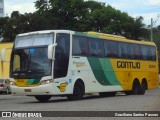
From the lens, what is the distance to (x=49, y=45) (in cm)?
2122

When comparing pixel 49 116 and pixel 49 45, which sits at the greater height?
pixel 49 45

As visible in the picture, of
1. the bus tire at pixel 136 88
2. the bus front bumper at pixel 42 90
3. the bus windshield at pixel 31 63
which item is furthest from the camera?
the bus tire at pixel 136 88

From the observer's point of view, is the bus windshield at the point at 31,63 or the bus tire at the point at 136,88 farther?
the bus tire at the point at 136,88

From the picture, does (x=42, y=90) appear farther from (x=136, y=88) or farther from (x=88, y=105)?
(x=136, y=88)

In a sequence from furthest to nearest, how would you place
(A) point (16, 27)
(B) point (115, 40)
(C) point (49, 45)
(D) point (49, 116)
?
(A) point (16, 27) < (B) point (115, 40) < (C) point (49, 45) < (D) point (49, 116)

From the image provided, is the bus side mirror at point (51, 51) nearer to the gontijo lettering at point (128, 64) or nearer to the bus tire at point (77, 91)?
the bus tire at point (77, 91)

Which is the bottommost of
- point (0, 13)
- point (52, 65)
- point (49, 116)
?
point (49, 116)

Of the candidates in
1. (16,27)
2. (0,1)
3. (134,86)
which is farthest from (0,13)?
(134,86)

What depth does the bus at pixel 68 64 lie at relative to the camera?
2153 centimetres

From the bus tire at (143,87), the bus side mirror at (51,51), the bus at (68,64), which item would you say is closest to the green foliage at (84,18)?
the bus tire at (143,87)

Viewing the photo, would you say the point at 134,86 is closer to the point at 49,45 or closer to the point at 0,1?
the point at 49,45

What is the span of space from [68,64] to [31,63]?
6.03 feet

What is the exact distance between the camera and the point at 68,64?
2252 cm

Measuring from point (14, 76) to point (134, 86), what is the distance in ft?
33.2
